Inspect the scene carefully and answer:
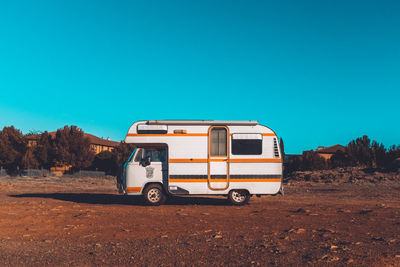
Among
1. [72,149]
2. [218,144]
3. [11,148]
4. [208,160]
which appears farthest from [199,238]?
[11,148]

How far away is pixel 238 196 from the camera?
503 inches

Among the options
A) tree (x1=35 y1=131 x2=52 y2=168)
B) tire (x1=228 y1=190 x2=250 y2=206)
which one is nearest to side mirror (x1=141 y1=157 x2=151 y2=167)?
tire (x1=228 y1=190 x2=250 y2=206)

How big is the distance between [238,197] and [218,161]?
1642mm

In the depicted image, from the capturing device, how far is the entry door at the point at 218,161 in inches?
489

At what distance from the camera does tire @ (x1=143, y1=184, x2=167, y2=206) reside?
12.6m

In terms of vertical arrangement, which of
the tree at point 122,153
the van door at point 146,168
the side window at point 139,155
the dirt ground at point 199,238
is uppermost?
the tree at point 122,153

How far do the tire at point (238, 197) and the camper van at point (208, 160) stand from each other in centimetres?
23

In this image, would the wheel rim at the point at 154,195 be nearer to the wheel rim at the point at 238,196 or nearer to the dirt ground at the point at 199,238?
the dirt ground at the point at 199,238

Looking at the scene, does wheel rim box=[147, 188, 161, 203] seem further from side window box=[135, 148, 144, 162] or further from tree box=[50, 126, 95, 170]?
tree box=[50, 126, 95, 170]

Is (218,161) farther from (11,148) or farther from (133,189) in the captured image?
(11,148)

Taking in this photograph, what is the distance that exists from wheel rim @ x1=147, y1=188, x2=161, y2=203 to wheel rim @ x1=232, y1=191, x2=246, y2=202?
2.85 m

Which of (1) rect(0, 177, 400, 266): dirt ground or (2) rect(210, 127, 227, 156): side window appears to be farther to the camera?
(2) rect(210, 127, 227, 156): side window

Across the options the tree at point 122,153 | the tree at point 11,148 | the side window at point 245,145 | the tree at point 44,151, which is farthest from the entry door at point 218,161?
the tree at point 11,148

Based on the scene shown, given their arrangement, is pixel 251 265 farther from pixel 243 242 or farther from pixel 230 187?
pixel 230 187
